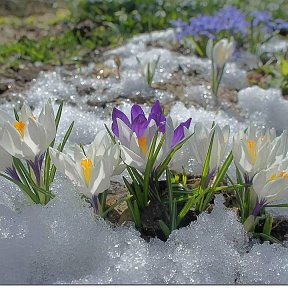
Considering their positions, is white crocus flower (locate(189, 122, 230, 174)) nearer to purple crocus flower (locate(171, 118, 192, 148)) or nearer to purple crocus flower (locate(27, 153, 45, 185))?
purple crocus flower (locate(171, 118, 192, 148))

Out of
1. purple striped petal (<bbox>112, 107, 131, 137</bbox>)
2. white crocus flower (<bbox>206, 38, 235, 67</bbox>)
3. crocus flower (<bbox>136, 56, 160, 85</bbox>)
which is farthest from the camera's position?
crocus flower (<bbox>136, 56, 160, 85</bbox>)

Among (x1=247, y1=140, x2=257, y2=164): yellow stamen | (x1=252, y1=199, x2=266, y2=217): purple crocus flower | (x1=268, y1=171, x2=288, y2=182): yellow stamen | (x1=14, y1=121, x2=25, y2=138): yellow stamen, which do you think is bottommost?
(x1=252, y1=199, x2=266, y2=217): purple crocus flower

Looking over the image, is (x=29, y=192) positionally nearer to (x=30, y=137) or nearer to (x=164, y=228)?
(x=30, y=137)

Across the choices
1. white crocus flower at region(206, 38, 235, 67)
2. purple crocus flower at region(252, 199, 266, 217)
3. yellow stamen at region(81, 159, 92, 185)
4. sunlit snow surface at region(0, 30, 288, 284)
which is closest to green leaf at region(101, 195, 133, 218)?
sunlit snow surface at region(0, 30, 288, 284)

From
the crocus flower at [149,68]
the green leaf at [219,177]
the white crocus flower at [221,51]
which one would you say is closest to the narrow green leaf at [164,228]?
the green leaf at [219,177]

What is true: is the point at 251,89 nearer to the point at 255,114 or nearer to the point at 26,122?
the point at 255,114

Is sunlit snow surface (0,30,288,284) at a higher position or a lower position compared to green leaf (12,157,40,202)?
lower

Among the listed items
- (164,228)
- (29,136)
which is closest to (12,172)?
(29,136)
